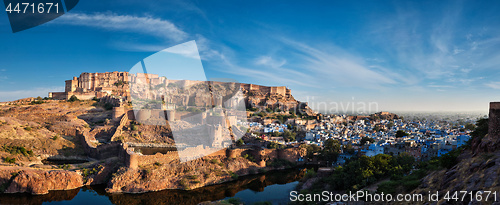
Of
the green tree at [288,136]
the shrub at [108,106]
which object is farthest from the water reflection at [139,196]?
the shrub at [108,106]

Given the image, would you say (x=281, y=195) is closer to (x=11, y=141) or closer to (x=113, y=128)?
(x=11, y=141)

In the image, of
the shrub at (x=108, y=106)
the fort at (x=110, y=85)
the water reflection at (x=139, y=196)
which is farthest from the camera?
the fort at (x=110, y=85)

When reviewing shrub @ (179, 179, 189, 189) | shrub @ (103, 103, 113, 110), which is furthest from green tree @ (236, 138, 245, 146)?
shrub @ (103, 103, 113, 110)

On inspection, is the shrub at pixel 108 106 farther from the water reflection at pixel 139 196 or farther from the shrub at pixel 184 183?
the shrub at pixel 184 183

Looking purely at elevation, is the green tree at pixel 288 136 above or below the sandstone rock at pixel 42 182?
above

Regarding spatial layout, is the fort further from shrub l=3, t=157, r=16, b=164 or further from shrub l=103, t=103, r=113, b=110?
shrub l=3, t=157, r=16, b=164

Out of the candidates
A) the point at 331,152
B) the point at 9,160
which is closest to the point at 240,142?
the point at 331,152

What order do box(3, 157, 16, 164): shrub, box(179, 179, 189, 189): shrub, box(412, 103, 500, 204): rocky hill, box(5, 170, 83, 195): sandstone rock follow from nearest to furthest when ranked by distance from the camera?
1. box(412, 103, 500, 204): rocky hill
2. box(5, 170, 83, 195): sandstone rock
3. box(179, 179, 189, 189): shrub
4. box(3, 157, 16, 164): shrub

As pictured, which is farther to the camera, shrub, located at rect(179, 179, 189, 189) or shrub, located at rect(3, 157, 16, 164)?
shrub, located at rect(3, 157, 16, 164)

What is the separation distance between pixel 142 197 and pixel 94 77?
116 ft

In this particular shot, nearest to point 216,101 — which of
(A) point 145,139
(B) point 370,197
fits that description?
(A) point 145,139

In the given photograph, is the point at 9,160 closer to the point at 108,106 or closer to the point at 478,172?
the point at 108,106

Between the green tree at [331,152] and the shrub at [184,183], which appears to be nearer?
the shrub at [184,183]

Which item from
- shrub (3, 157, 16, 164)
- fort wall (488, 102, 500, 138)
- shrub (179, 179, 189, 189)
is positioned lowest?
shrub (179, 179, 189, 189)
